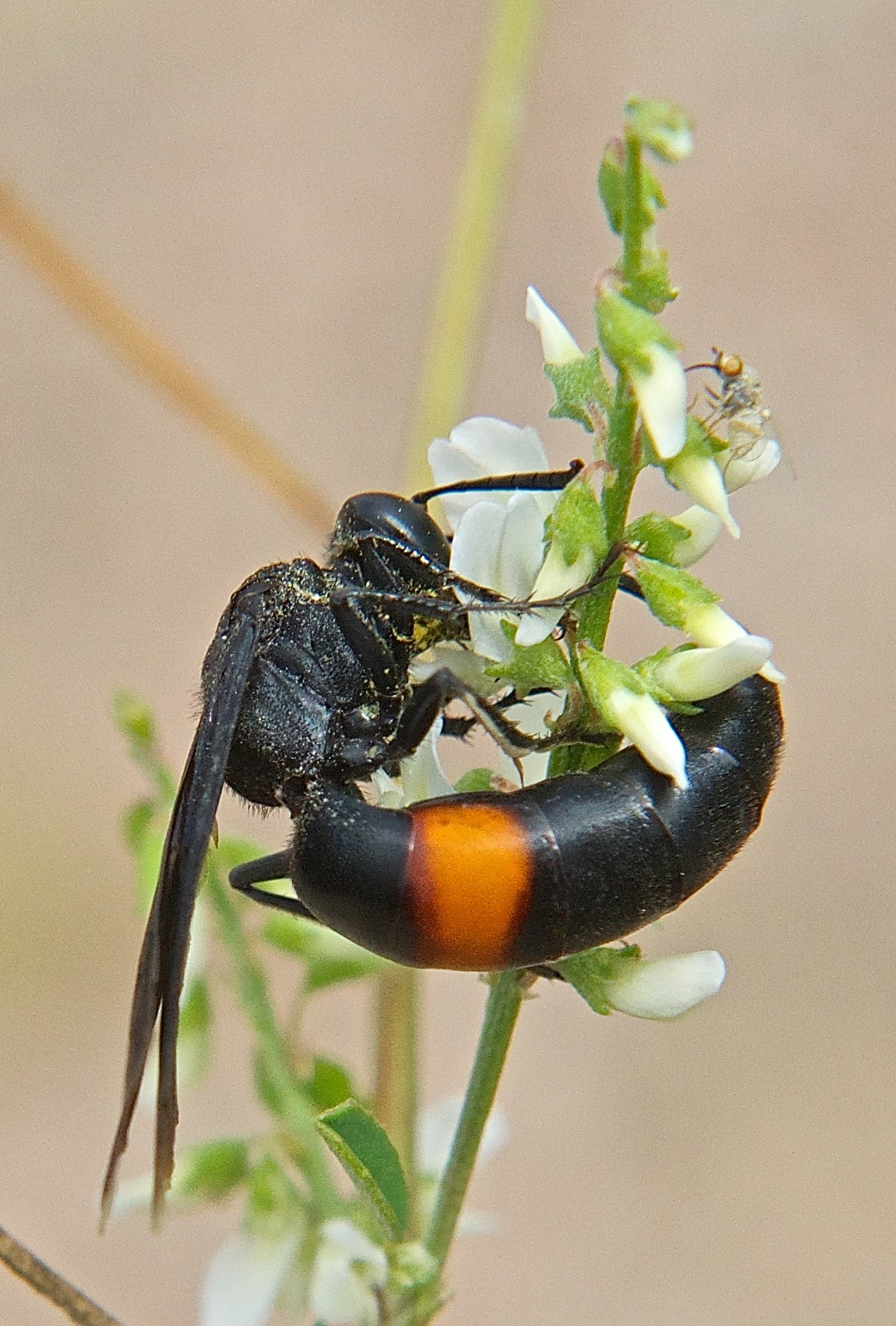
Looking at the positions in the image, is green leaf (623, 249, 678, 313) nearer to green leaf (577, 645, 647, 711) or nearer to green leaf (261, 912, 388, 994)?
green leaf (577, 645, 647, 711)

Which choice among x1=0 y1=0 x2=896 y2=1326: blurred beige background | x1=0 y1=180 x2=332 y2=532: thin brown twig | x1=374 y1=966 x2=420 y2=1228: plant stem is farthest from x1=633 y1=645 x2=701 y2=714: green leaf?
x1=0 y1=0 x2=896 y2=1326: blurred beige background

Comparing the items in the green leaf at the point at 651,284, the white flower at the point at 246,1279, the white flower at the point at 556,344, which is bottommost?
the white flower at the point at 246,1279

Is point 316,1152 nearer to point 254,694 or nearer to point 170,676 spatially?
point 254,694

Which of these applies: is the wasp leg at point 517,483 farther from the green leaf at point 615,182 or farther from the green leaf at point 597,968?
the green leaf at point 597,968

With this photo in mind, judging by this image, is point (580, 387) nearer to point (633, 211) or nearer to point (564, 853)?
point (633, 211)

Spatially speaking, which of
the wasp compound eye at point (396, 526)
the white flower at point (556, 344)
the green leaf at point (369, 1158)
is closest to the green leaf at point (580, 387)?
the white flower at point (556, 344)

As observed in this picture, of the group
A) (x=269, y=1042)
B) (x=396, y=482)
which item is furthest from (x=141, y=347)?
(x=269, y=1042)

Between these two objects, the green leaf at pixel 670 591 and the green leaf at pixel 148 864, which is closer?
the green leaf at pixel 670 591
